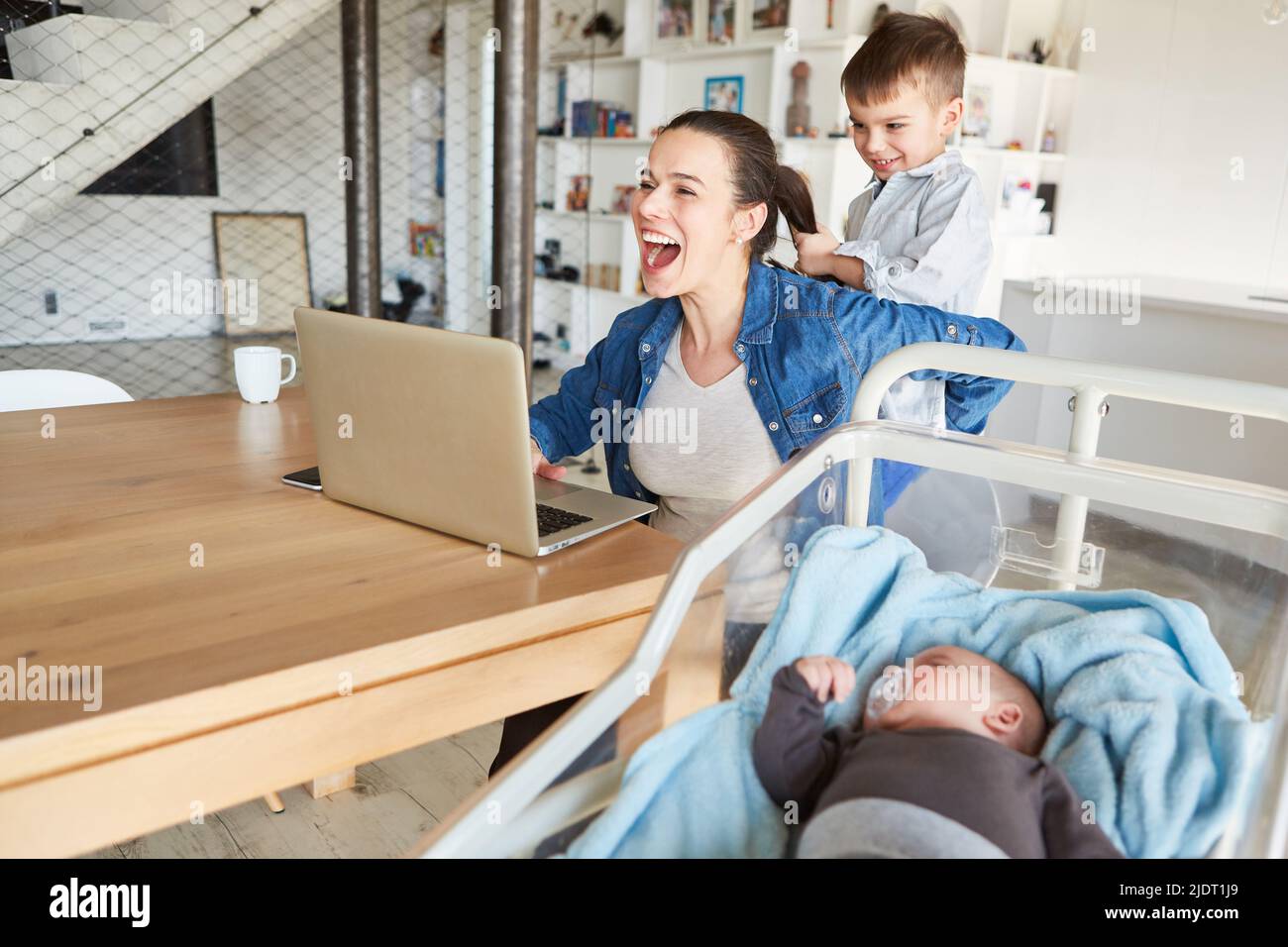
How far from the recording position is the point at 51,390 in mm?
1835

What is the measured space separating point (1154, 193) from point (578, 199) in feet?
9.52

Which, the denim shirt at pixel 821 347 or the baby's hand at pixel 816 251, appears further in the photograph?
the baby's hand at pixel 816 251

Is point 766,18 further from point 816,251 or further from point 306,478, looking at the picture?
point 306,478

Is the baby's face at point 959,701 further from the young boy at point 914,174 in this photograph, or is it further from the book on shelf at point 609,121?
the book on shelf at point 609,121

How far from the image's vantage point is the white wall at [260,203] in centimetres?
581

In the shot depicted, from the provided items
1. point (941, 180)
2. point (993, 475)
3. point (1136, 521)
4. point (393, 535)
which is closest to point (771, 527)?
point (993, 475)

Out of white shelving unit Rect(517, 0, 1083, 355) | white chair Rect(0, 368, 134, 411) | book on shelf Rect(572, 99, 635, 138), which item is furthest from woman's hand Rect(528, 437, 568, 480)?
book on shelf Rect(572, 99, 635, 138)

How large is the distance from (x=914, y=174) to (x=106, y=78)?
276 cm

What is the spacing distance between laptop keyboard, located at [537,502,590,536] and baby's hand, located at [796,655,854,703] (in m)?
0.39

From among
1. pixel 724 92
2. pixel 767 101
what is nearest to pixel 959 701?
pixel 767 101

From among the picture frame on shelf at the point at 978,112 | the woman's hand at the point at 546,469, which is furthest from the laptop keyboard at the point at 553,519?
the picture frame on shelf at the point at 978,112

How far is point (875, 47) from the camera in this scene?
1.68m

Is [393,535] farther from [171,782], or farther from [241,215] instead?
[241,215]

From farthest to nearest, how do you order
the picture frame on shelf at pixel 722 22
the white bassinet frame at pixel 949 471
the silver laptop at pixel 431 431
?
the picture frame on shelf at pixel 722 22
the silver laptop at pixel 431 431
the white bassinet frame at pixel 949 471
